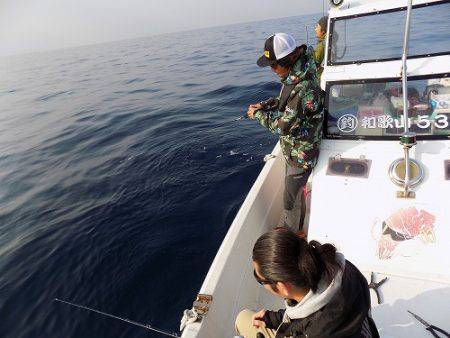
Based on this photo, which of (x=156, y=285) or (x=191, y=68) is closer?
(x=156, y=285)

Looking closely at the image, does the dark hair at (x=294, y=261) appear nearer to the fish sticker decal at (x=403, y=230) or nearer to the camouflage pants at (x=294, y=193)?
the fish sticker decal at (x=403, y=230)

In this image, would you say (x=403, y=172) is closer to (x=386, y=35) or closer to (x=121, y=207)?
(x=386, y=35)

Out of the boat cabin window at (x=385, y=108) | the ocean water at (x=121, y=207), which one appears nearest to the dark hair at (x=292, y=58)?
the boat cabin window at (x=385, y=108)

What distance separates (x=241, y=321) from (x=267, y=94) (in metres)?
11.2

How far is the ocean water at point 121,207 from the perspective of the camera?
4508 millimetres

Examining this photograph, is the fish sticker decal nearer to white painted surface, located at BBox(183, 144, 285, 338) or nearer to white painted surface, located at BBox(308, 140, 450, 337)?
white painted surface, located at BBox(308, 140, 450, 337)

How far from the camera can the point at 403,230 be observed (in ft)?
10.0

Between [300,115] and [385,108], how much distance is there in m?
1.27

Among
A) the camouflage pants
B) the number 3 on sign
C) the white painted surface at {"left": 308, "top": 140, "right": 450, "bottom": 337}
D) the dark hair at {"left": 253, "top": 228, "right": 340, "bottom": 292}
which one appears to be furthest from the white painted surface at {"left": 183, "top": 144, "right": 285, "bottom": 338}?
the number 3 on sign

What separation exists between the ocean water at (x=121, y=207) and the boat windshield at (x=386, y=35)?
3383mm

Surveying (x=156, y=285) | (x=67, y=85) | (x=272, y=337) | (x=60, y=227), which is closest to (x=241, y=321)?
(x=272, y=337)

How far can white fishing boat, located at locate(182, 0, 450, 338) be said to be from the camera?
2797 millimetres

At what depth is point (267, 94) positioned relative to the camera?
12.8m

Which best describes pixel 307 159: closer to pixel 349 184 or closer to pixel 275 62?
pixel 349 184
